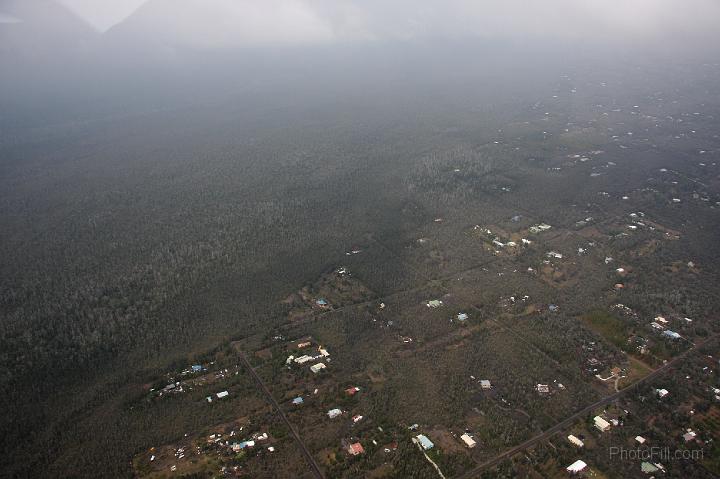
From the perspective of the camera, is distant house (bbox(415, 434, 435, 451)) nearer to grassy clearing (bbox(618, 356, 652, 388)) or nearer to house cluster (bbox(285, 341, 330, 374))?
house cluster (bbox(285, 341, 330, 374))

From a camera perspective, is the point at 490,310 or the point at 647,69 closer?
the point at 490,310

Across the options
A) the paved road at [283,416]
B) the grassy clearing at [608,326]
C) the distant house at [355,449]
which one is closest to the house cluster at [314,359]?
the paved road at [283,416]

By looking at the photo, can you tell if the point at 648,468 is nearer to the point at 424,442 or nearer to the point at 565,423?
the point at 565,423

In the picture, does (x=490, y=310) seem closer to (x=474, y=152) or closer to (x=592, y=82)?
(x=474, y=152)

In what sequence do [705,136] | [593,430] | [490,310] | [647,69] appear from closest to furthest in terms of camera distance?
[593,430], [490,310], [705,136], [647,69]

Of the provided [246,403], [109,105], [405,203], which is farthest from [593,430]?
[109,105]

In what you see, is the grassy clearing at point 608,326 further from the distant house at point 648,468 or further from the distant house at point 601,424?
the distant house at point 648,468
